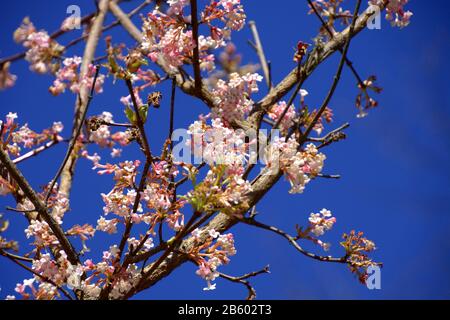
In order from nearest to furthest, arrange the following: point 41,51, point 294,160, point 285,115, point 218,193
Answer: point 218,193, point 294,160, point 285,115, point 41,51

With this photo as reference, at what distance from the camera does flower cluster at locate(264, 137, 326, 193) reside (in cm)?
247

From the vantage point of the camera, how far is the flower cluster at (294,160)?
2473 millimetres

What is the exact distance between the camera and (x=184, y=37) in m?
3.04

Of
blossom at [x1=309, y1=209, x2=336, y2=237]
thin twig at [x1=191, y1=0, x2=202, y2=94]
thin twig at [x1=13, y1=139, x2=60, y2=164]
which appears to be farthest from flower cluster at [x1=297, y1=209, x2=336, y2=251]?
thin twig at [x1=13, y1=139, x2=60, y2=164]

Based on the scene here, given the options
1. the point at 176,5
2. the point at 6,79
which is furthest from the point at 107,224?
the point at 6,79

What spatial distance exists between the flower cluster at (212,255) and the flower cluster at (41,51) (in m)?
2.41

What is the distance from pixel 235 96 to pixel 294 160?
744mm

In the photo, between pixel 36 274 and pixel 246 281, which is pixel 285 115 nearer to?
pixel 246 281

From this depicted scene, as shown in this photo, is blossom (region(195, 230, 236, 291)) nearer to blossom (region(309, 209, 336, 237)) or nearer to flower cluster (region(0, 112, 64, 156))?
blossom (region(309, 209, 336, 237))

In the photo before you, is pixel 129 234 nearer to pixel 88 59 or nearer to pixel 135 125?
pixel 135 125

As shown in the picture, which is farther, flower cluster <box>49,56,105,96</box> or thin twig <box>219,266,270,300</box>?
flower cluster <box>49,56,105,96</box>

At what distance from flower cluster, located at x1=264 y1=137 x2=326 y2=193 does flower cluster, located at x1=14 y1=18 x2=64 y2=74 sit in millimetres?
2571

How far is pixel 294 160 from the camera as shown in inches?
97.6
